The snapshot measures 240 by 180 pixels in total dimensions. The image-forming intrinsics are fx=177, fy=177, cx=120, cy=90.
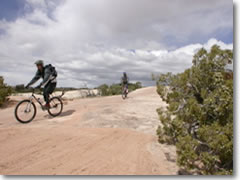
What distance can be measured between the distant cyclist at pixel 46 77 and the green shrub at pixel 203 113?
3.94 metres

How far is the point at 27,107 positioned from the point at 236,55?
5.76 m

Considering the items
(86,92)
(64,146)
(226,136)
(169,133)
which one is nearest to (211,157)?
(226,136)

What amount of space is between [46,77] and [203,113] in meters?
4.80

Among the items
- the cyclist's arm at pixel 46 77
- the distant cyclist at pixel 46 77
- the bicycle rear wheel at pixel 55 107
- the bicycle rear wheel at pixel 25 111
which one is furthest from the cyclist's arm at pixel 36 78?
the bicycle rear wheel at pixel 55 107

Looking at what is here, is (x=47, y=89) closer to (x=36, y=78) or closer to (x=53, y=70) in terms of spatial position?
(x=36, y=78)

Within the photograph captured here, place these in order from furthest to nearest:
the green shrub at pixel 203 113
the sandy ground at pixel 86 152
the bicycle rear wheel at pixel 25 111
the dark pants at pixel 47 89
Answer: the dark pants at pixel 47 89 < the bicycle rear wheel at pixel 25 111 < the sandy ground at pixel 86 152 < the green shrub at pixel 203 113

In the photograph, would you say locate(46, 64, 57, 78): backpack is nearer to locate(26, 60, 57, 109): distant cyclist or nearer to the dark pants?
locate(26, 60, 57, 109): distant cyclist

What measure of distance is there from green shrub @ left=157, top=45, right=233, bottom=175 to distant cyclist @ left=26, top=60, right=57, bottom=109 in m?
3.94

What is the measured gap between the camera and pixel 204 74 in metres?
3.10

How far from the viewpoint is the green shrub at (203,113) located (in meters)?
2.46

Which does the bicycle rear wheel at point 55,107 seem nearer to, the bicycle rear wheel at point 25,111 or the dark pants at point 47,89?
the dark pants at point 47,89

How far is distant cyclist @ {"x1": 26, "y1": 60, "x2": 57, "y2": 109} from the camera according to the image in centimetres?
577

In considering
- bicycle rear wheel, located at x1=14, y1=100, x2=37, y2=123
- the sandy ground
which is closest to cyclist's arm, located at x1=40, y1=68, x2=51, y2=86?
bicycle rear wheel, located at x1=14, y1=100, x2=37, y2=123

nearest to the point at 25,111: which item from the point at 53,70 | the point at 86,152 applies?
the point at 53,70
